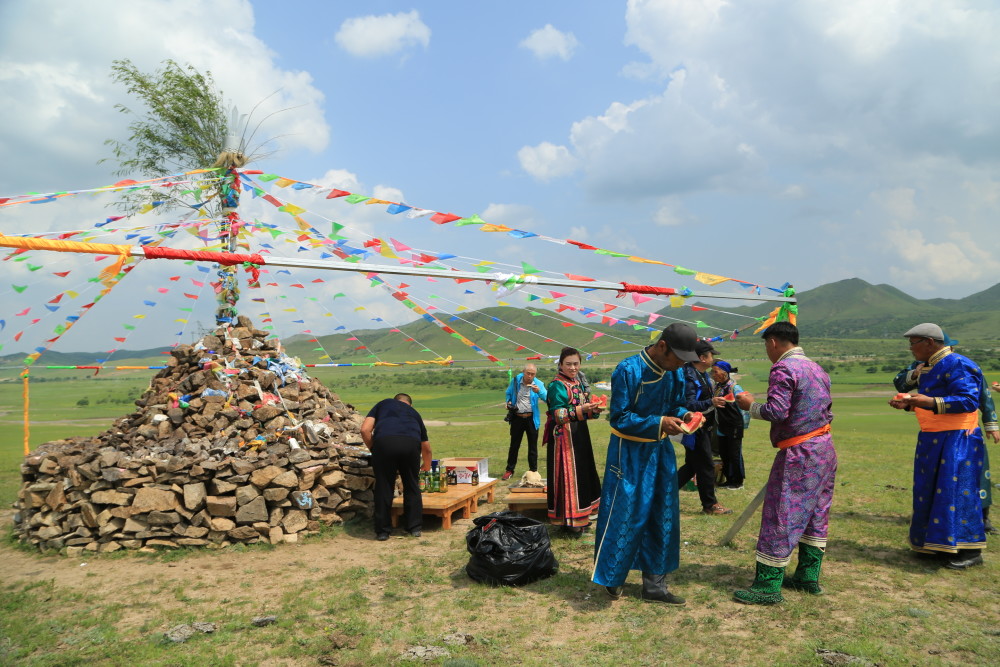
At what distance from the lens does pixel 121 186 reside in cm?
573

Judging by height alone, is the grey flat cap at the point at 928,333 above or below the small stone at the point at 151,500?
above

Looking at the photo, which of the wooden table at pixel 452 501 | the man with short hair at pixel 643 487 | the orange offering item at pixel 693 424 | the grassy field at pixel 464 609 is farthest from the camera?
the wooden table at pixel 452 501

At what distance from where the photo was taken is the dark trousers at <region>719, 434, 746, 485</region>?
281 inches

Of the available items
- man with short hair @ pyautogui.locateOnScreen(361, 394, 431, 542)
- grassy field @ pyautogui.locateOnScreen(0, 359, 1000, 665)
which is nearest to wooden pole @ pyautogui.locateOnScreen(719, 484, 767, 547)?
grassy field @ pyautogui.locateOnScreen(0, 359, 1000, 665)

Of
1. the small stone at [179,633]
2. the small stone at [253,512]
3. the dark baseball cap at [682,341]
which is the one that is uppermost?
the dark baseball cap at [682,341]

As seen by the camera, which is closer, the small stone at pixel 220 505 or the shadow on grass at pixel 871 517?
the small stone at pixel 220 505

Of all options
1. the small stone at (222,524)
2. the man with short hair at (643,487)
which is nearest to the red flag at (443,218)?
the man with short hair at (643,487)

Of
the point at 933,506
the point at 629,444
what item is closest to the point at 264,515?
the point at 629,444

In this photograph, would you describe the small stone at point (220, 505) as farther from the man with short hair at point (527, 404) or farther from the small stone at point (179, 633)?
the man with short hair at point (527, 404)

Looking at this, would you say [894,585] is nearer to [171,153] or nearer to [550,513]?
[550,513]

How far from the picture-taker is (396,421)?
673 cm

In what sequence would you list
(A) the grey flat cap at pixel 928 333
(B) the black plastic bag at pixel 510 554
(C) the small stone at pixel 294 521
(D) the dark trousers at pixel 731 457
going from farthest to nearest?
(D) the dark trousers at pixel 731 457
(C) the small stone at pixel 294 521
(A) the grey flat cap at pixel 928 333
(B) the black plastic bag at pixel 510 554

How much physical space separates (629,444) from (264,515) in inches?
167

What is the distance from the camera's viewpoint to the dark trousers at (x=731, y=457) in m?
7.13
